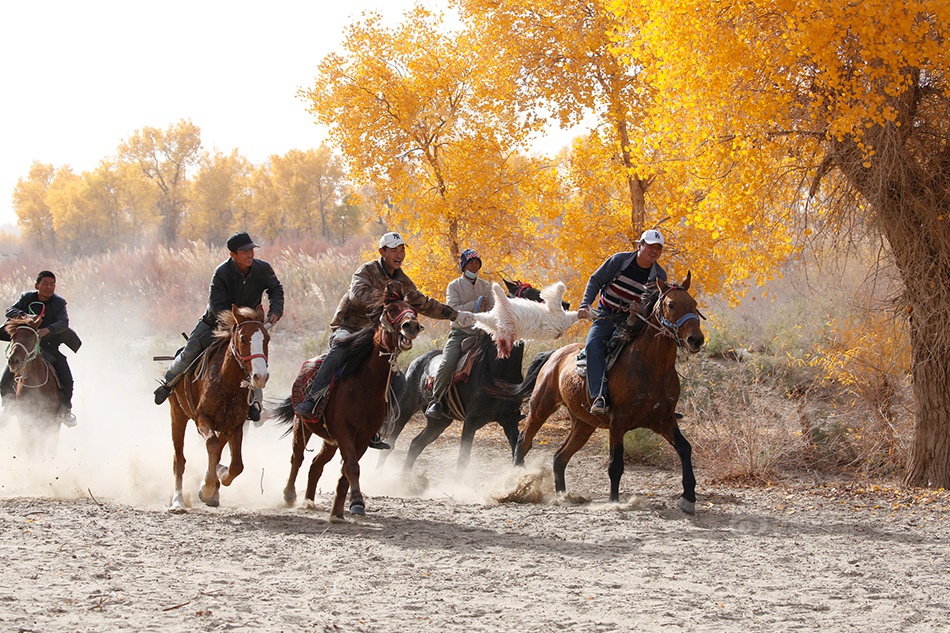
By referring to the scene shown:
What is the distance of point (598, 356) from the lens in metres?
9.57

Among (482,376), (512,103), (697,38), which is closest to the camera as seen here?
(697,38)

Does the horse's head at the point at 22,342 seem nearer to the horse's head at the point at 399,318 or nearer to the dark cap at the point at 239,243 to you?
the dark cap at the point at 239,243

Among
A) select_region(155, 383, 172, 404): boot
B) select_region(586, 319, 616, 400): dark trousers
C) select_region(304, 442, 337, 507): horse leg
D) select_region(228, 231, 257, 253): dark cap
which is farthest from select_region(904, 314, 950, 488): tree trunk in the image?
select_region(155, 383, 172, 404): boot

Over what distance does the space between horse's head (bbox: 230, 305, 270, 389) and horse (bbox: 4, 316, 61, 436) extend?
471cm

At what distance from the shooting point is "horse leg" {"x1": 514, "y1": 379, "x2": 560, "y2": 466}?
10.8 metres

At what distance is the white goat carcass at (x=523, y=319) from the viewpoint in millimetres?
9359

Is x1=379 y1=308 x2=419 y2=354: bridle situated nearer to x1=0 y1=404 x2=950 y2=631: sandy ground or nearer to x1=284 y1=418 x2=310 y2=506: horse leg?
x1=0 y1=404 x2=950 y2=631: sandy ground

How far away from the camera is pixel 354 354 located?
8.70 meters

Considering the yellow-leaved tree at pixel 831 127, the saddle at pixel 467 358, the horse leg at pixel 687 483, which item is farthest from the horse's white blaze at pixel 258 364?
the yellow-leaved tree at pixel 831 127

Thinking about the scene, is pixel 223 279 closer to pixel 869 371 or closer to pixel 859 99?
pixel 859 99

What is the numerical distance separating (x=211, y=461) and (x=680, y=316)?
4.79 m

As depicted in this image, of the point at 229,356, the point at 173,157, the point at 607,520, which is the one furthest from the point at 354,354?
the point at 173,157

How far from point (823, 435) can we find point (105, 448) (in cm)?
1119

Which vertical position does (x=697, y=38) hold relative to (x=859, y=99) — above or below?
above
